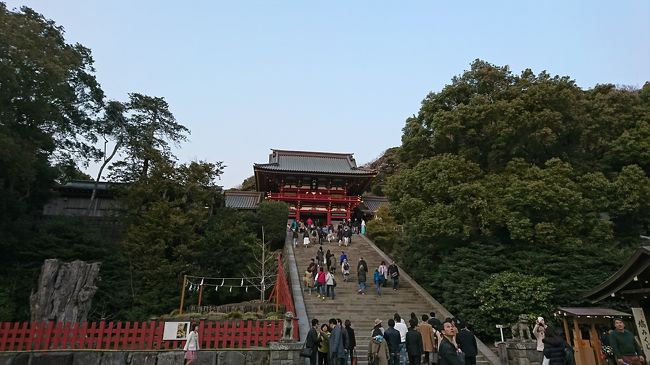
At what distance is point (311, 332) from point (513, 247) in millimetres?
9031

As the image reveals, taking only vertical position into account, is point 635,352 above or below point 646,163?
below


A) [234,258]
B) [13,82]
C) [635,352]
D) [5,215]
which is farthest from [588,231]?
[5,215]

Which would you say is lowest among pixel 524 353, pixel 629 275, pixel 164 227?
pixel 524 353

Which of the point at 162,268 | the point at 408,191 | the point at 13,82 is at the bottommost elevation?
the point at 162,268

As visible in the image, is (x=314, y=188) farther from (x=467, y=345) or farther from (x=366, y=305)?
(x=467, y=345)

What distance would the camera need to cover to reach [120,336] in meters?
10.1

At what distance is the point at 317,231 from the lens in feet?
81.0

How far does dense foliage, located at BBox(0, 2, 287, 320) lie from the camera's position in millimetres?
13805

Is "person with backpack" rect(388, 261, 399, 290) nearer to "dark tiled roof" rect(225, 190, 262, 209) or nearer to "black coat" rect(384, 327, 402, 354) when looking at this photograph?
"black coat" rect(384, 327, 402, 354)

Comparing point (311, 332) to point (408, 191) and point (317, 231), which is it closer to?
point (408, 191)

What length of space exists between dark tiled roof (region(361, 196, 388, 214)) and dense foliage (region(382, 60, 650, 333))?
17.1m

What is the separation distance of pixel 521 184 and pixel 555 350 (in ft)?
28.9

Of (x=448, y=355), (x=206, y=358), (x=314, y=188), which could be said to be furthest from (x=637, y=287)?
(x=314, y=188)

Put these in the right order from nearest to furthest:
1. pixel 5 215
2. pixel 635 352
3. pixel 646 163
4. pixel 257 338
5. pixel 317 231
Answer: pixel 635 352
pixel 257 338
pixel 646 163
pixel 5 215
pixel 317 231
